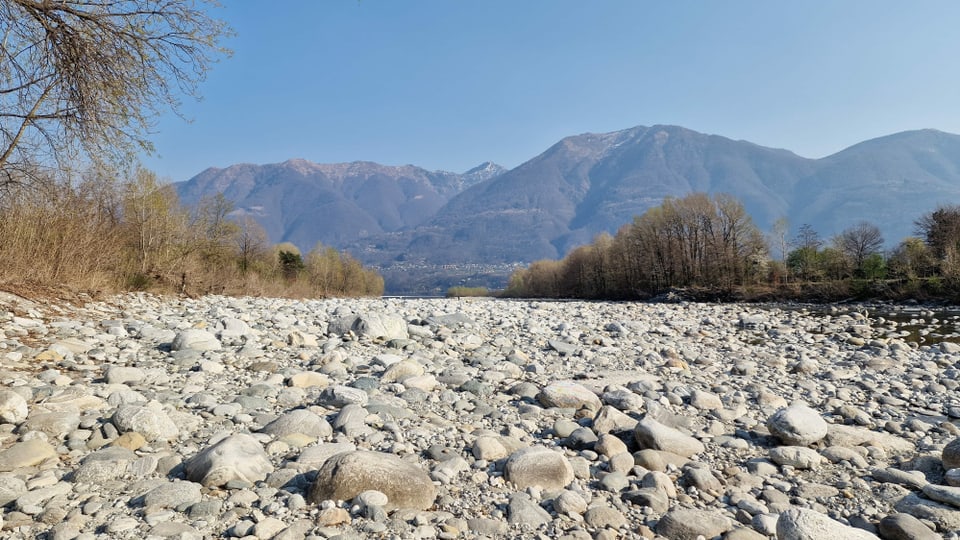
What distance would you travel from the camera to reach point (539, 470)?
3.29 metres

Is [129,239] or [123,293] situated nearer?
[123,293]

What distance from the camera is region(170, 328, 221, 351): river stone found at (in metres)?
6.43

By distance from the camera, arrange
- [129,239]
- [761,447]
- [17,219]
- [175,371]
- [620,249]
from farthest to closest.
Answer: [620,249]
[129,239]
[17,219]
[175,371]
[761,447]

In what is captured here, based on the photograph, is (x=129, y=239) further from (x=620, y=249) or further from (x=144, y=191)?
(x=620, y=249)

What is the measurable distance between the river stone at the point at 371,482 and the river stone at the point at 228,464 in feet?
1.51

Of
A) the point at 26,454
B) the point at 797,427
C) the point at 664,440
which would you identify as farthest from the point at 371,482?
the point at 797,427

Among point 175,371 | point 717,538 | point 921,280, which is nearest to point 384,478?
point 717,538

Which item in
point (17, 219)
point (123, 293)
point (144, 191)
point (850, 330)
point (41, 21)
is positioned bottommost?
point (850, 330)

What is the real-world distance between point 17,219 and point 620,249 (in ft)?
177

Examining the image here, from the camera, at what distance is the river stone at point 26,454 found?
9.52ft

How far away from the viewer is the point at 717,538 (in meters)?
2.65

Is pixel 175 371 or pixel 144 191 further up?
pixel 144 191

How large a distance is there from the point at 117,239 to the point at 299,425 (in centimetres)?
1473

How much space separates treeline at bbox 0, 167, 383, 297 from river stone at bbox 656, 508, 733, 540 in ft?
24.8
